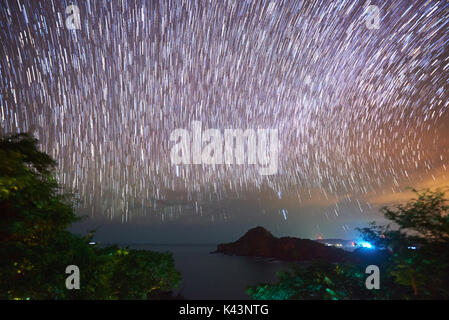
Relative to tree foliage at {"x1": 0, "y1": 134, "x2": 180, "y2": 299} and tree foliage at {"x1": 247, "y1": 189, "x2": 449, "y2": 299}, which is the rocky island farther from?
tree foliage at {"x1": 0, "y1": 134, "x2": 180, "y2": 299}

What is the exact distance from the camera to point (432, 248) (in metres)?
6.84

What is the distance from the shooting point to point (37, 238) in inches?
306

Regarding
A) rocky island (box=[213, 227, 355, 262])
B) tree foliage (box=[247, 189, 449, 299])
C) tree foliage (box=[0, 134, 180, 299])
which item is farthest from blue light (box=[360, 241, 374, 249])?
rocky island (box=[213, 227, 355, 262])

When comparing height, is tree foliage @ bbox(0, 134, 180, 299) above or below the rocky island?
above

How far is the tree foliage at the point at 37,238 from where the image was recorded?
21.1 feet

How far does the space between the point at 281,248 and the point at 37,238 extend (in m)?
133

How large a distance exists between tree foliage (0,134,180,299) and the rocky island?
10027 cm

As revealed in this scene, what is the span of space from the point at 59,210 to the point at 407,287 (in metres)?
9.77

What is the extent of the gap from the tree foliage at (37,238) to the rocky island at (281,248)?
100 metres

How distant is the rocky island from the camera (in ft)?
360

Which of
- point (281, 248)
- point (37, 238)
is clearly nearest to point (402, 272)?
point (37, 238)

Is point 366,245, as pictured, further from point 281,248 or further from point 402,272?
point 281,248
